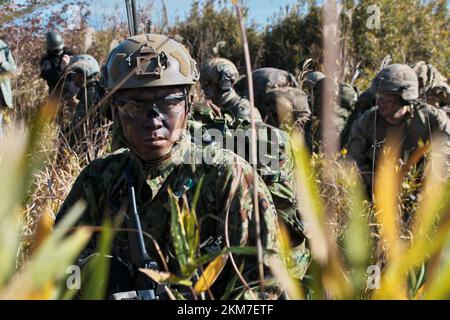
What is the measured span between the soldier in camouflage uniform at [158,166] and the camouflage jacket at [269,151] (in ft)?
1.03

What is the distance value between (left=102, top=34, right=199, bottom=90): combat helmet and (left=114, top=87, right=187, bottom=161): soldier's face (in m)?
0.03

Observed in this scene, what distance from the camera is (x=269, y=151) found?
10.3ft

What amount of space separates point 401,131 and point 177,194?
2.95 meters

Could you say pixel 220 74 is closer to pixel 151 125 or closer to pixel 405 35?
pixel 151 125

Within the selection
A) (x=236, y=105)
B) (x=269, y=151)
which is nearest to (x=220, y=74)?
(x=236, y=105)

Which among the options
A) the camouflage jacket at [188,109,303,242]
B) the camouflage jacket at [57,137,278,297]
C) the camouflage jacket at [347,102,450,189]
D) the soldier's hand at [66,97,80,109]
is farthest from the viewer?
the soldier's hand at [66,97,80,109]

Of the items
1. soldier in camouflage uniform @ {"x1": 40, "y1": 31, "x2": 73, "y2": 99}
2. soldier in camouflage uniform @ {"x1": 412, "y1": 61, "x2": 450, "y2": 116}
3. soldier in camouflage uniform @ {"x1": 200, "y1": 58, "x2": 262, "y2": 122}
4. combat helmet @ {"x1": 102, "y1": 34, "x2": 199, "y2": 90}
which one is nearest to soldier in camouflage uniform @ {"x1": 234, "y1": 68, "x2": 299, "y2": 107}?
soldier in camouflage uniform @ {"x1": 200, "y1": 58, "x2": 262, "y2": 122}

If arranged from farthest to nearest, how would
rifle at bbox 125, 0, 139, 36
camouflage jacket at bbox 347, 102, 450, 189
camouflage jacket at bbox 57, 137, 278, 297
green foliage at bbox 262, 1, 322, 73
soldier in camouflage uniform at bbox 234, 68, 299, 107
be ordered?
green foliage at bbox 262, 1, 322, 73 < soldier in camouflage uniform at bbox 234, 68, 299, 107 < camouflage jacket at bbox 347, 102, 450, 189 < rifle at bbox 125, 0, 139, 36 < camouflage jacket at bbox 57, 137, 278, 297

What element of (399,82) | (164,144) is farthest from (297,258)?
(399,82)

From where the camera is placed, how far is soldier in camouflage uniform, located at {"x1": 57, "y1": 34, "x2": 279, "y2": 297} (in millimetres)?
2197

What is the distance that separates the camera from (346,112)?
6.75 metres

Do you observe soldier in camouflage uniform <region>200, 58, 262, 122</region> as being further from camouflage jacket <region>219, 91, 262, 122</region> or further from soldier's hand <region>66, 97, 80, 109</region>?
soldier's hand <region>66, 97, 80, 109</region>

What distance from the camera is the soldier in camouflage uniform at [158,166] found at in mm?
2197

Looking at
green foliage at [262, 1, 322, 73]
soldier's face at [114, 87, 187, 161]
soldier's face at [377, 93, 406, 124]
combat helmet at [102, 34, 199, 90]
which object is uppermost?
combat helmet at [102, 34, 199, 90]
